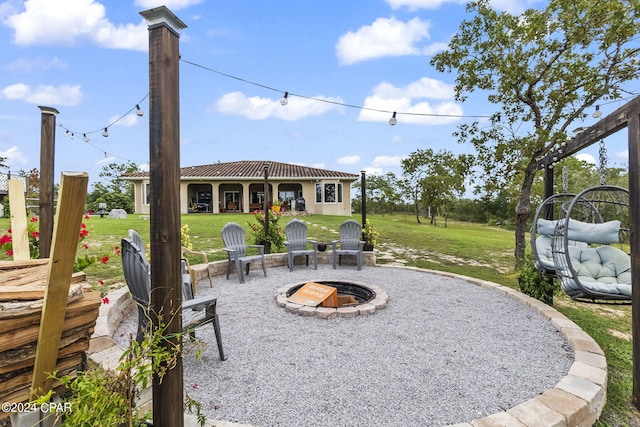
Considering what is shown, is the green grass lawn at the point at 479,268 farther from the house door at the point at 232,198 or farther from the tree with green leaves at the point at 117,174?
the tree with green leaves at the point at 117,174

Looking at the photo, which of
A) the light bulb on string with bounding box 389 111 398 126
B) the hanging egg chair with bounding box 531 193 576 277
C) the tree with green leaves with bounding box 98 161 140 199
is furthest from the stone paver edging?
the tree with green leaves with bounding box 98 161 140 199

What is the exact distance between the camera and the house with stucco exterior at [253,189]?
58.3ft

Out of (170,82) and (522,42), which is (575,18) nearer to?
(522,42)

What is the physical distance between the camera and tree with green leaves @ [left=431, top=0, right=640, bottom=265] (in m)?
5.50

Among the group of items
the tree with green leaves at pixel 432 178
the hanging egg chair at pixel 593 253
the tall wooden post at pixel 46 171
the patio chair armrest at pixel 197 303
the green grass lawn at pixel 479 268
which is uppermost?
the tree with green leaves at pixel 432 178

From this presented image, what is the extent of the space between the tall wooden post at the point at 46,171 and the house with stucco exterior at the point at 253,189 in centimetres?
1381

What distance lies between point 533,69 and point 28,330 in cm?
795

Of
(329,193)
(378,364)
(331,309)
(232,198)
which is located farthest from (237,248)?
(232,198)

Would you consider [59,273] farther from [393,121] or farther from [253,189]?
[253,189]

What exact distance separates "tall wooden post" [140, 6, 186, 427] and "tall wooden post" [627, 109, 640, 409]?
298 centimetres

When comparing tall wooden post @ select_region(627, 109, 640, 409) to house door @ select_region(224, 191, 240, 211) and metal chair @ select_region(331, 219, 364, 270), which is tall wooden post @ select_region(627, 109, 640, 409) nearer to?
metal chair @ select_region(331, 219, 364, 270)

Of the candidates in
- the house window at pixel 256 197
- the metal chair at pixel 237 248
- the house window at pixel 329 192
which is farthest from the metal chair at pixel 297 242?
the house window at pixel 256 197

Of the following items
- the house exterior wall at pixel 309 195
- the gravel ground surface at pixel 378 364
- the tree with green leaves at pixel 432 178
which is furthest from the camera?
the house exterior wall at pixel 309 195

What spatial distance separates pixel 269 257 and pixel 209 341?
127 inches
